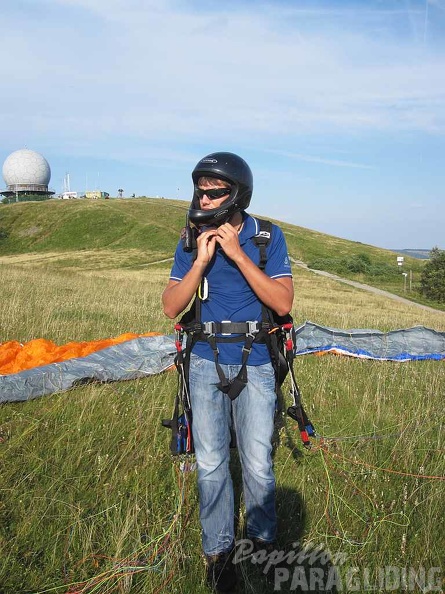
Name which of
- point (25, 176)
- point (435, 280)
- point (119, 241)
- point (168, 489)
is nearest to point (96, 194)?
point (25, 176)

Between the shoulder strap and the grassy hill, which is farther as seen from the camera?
the grassy hill

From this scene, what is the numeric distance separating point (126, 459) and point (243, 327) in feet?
5.65

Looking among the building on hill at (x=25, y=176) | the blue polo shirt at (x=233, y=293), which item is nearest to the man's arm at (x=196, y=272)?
the blue polo shirt at (x=233, y=293)

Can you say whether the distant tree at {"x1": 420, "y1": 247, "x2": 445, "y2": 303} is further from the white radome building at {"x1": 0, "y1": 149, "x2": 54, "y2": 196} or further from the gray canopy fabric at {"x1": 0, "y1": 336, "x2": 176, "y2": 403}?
the white radome building at {"x1": 0, "y1": 149, "x2": 54, "y2": 196}

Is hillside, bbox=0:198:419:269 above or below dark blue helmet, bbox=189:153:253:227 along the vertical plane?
above

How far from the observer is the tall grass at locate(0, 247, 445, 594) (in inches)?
111

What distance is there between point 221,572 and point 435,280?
38.9 m

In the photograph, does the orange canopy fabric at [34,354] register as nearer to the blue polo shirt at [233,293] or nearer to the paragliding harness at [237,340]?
the paragliding harness at [237,340]

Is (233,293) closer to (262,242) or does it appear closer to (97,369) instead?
(262,242)

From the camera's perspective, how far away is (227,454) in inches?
115

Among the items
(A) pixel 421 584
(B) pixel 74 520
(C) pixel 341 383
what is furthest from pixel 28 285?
(A) pixel 421 584

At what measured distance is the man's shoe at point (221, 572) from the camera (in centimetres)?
271

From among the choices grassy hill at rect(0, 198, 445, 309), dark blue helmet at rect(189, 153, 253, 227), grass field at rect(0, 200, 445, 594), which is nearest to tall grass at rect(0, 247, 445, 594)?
grass field at rect(0, 200, 445, 594)

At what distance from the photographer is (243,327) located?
2.91 m
